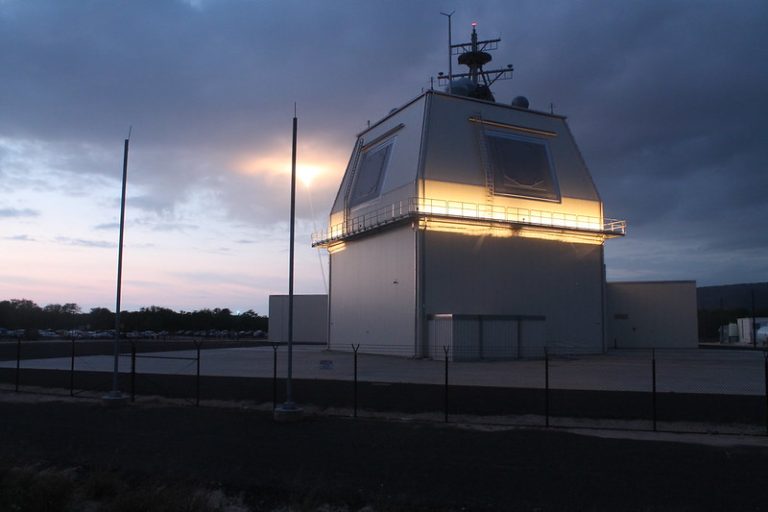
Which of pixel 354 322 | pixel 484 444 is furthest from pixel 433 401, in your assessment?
pixel 354 322

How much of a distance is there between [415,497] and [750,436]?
8.82m

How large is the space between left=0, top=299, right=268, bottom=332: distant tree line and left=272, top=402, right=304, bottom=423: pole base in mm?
116200

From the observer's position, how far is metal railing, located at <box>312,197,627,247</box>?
1635 inches

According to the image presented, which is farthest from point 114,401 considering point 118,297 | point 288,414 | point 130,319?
point 130,319

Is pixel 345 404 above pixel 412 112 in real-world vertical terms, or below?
below

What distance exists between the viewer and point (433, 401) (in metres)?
19.2

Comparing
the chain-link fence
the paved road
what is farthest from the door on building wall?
Result: the chain-link fence

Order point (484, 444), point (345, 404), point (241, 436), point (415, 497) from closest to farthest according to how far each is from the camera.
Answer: point (415, 497), point (484, 444), point (241, 436), point (345, 404)

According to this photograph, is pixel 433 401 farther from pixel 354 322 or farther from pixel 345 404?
pixel 354 322

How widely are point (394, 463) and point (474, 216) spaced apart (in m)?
32.4

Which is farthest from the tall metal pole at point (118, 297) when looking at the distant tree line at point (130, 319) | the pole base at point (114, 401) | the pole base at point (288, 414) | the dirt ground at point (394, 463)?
the distant tree line at point (130, 319)

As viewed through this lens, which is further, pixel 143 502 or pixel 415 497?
pixel 415 497

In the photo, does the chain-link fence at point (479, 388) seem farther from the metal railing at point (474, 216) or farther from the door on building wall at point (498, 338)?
the metal railing at point (474, 216)

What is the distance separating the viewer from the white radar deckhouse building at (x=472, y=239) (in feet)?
134
